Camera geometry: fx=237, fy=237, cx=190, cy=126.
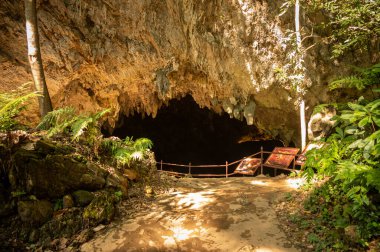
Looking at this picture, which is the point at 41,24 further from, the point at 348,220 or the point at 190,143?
the point at 190,143

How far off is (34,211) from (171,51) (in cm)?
761

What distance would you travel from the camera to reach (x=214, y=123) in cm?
1908

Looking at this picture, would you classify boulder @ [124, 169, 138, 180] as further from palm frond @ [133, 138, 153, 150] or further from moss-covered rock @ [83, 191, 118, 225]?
moss-covered rock @ [83, 191, 118, 225]

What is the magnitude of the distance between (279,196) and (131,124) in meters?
15.0

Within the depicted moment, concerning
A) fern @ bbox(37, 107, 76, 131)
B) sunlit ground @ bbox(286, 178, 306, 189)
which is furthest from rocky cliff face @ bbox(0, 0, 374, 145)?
fern @ bbox(37, 107, 76, 131)

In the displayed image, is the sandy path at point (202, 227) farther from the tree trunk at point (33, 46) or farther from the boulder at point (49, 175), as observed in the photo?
the tree trunk at point (33, 46)

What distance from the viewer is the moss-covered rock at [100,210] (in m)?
4.35

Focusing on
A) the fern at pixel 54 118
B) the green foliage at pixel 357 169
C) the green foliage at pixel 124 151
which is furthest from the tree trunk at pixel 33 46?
the green foliage at pixel 357 169

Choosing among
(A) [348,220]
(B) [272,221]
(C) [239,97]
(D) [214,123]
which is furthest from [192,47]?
(D) [214,123]

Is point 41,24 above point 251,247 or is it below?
above

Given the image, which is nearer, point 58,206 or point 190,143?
point 58,206

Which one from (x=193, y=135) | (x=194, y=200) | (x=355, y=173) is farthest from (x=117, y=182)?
(x=193, y=135)

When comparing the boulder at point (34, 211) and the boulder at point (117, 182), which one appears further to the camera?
the boulder at point (117, 182)

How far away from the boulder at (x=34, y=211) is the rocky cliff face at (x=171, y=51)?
7.06m
